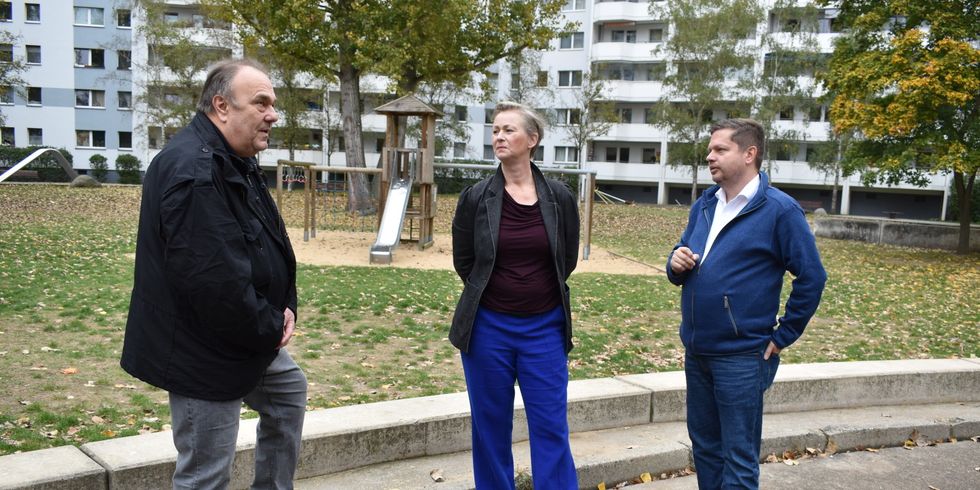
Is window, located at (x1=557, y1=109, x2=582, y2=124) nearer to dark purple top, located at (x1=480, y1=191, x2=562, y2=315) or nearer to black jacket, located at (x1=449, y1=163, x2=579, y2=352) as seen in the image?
black jacket, located at (x1=449, y1=163, x2=579, y2=352)

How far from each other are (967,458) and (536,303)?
358cm

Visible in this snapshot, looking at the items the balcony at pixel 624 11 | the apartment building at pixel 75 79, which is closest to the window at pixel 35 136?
the apartment building at pixel 75 79

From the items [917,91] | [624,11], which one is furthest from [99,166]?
[917,91]

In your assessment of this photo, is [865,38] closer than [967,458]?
No

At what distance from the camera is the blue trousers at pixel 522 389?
12.5 feet

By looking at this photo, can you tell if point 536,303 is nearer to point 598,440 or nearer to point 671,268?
point 671,268

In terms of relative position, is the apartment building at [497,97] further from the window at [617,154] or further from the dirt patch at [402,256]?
the dirt patch at [402,256]

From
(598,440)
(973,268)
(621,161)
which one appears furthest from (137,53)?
(598,440)

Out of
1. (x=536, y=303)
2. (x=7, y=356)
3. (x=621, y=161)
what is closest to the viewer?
(x=536, y=303)

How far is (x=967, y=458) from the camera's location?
215 inches

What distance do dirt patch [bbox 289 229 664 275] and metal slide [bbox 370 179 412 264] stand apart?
0.25 meters

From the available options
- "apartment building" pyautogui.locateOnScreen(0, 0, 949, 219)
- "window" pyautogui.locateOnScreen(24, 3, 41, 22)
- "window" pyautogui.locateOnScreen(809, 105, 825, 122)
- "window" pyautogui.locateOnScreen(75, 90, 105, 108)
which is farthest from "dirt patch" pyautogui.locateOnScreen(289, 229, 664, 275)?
"window" pyautogui.locateOnScreen(24, 3, 41, 22)

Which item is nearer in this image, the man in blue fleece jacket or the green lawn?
the man in blue fleece jacket

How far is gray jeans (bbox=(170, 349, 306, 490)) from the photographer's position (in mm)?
2902
